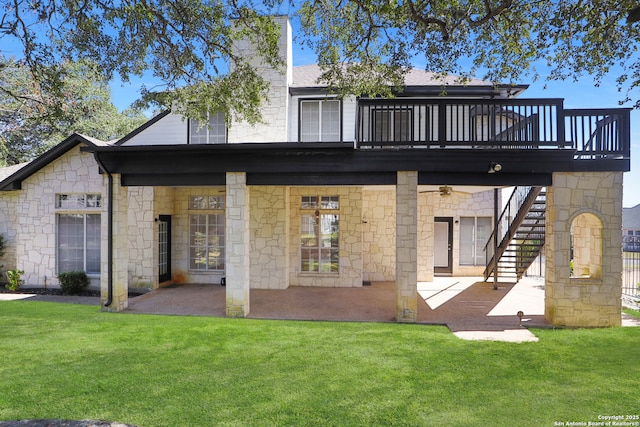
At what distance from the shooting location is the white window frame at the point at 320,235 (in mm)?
11625

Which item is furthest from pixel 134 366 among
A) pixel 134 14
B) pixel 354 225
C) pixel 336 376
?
pixel 354 225

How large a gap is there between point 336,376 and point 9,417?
3617mm

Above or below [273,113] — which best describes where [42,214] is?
below

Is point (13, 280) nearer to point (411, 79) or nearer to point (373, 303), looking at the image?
point (373, 303)

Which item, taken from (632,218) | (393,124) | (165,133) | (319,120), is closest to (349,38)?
(393,124)

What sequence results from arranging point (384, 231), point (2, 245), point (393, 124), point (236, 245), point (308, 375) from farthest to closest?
1. point (384, 231)
2. point (2, 245)
3. point (393, 124)
4. point (236, 245)
5. point (308, 375)

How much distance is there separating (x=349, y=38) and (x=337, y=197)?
194 inches

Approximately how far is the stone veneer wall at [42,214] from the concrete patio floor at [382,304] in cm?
411

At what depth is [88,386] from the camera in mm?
4477

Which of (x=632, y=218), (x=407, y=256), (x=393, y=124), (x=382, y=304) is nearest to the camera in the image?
(x=407, y=256)

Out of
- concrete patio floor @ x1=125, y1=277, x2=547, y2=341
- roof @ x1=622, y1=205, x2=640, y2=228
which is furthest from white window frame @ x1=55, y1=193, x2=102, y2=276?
roof @ x1=622, y1=205, x2=640, y2=228

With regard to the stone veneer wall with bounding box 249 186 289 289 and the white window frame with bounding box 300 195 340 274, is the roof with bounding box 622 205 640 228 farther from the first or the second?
the stone veneer wall with bounding box 249 186 289 289

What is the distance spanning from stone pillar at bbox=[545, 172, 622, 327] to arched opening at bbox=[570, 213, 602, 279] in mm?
A: 130

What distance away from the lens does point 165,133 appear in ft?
37.8
